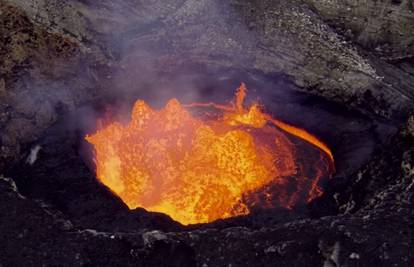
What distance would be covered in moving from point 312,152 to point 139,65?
3.56m

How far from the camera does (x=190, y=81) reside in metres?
11.7

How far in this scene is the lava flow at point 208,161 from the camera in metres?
9.27

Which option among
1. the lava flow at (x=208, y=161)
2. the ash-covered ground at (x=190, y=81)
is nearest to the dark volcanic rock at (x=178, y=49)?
the ash-covered ground at (x=190, y=81)

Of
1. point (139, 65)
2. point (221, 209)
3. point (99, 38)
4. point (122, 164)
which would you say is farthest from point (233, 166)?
point (99, 38)

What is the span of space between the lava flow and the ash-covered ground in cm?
36

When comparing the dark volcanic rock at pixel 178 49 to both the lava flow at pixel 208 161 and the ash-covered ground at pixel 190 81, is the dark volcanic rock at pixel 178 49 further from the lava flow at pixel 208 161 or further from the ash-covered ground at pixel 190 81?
the lava flow at pixel 208 161

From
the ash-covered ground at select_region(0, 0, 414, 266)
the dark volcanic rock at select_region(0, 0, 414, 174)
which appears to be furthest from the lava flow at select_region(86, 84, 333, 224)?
the dark volcanic rock at select_region(0, 0, 414, 174)

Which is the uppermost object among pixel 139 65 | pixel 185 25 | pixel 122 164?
pixel 185 25

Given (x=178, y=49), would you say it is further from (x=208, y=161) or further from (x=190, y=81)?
(x=208, y=161)

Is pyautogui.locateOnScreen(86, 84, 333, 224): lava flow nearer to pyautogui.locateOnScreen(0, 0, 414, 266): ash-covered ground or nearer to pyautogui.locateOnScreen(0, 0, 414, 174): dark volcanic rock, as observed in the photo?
pyautogui.locateOnScreen(0, 0, 414, 266): ash-covered ground

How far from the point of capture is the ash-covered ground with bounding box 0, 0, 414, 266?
27.2 ft

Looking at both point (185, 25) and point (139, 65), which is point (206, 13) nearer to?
point (185, 25)

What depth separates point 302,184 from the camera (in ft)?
31.7

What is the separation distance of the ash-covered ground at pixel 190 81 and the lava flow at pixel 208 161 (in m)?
0.36
